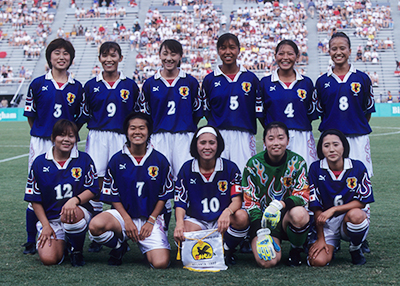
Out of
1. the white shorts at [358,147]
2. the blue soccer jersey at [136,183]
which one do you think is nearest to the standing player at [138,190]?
the blue soccer jersey at [136,183]

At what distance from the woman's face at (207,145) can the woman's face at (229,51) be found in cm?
110

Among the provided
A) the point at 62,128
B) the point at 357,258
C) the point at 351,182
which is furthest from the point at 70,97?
the point at 357,258

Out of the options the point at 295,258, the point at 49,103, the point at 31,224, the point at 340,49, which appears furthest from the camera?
the point at 49,103

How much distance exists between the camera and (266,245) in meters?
3.71

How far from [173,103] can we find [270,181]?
4.43 ft

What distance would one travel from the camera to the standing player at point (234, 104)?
4.73m

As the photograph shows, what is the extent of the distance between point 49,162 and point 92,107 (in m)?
0.96

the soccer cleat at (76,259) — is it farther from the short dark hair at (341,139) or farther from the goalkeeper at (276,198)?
the short dark hair at (341,139)

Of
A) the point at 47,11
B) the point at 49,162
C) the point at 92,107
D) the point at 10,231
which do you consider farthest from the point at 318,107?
the point at 47,11

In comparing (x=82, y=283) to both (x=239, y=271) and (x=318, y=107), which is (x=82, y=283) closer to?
(x=239, y=271)

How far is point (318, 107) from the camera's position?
471 cm

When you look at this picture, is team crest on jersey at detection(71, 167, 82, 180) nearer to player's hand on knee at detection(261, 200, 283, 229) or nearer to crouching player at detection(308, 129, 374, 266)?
player's hand on knee at detection(261, 200, 283, 229)

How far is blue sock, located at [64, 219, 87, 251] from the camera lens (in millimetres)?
3896

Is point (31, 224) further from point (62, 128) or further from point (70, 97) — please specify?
point (70, 97)
